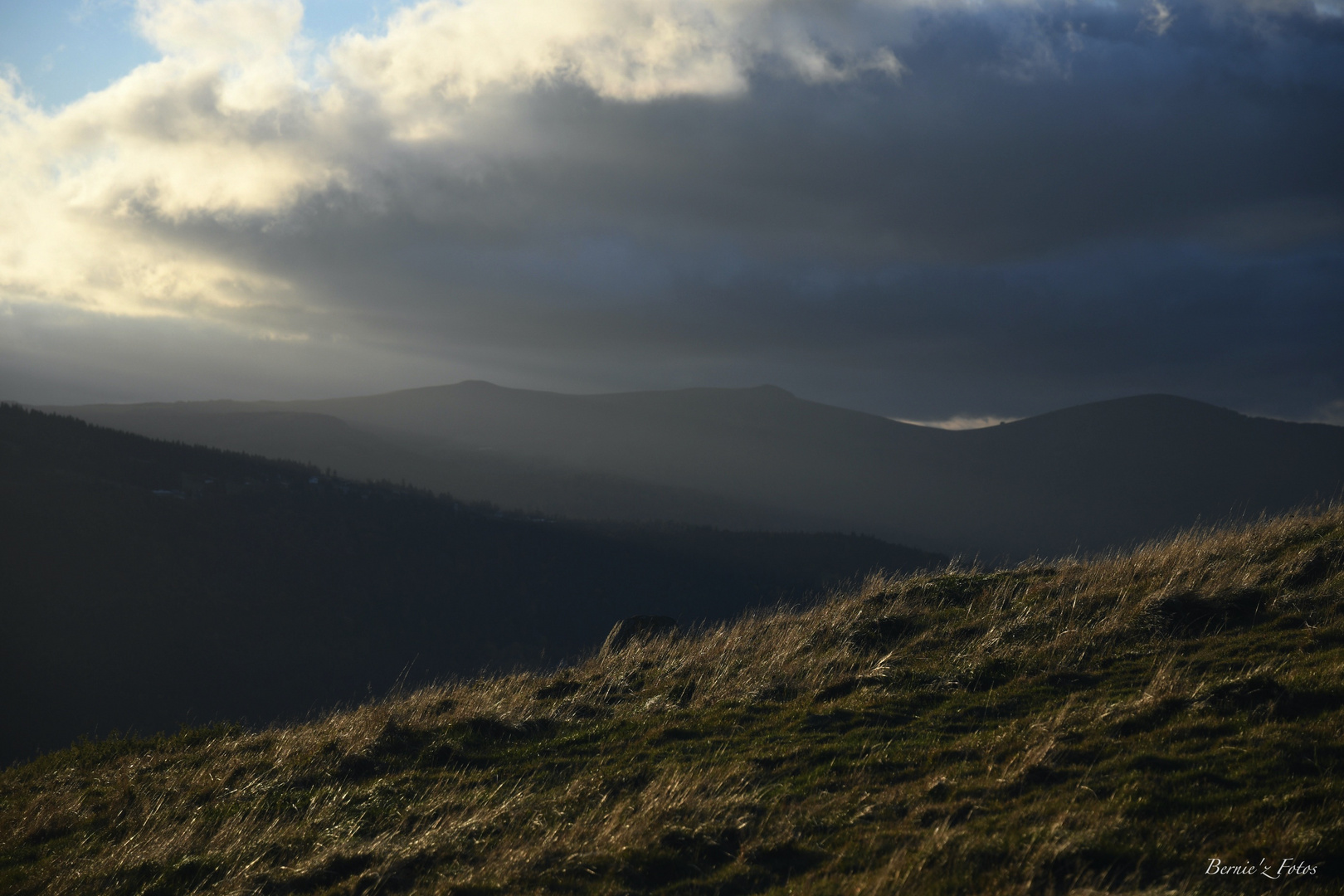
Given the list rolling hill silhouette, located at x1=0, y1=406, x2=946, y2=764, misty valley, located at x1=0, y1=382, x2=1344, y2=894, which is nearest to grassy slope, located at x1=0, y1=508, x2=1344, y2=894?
misty valley, located at x1=0, y1=382, x2=1344, y2=894

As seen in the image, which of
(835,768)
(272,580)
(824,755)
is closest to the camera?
(835,768)

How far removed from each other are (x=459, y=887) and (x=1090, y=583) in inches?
411

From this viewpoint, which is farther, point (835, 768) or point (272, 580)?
point (272, 580)

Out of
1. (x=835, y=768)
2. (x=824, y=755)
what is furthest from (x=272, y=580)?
(x=835, y=768)

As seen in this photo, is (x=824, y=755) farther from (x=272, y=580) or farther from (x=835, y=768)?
(x=272, y=580)

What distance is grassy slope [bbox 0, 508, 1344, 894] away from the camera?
17.2 feet

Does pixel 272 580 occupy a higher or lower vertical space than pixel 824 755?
lower

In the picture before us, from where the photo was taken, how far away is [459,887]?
567 cm

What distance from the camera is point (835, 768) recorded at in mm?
7137

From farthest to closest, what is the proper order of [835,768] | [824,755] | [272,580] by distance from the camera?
[272,580] → [824,755] → [835,768]

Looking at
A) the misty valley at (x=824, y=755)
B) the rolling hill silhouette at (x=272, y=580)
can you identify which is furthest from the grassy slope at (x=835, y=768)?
the rolling hill silhouette at (x=272, y=580)

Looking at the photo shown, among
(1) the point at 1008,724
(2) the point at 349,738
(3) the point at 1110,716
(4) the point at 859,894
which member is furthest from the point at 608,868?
(2) the point at 349,738

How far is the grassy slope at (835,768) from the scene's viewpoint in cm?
525

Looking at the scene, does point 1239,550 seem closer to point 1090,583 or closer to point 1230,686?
point 1090,583
